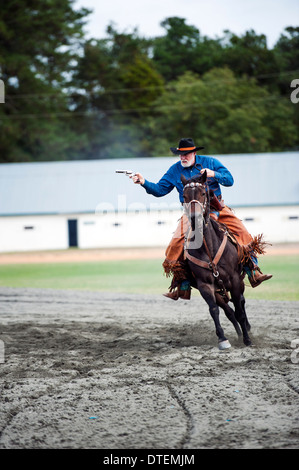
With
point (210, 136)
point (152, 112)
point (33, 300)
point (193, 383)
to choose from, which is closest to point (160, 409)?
point (193, 383)

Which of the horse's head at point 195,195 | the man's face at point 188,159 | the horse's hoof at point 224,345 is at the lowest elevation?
the horse's hoof at point 224,345

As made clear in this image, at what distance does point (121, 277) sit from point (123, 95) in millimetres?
38485

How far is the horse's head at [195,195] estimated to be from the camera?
7.20m

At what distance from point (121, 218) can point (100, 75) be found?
A: 23452mm

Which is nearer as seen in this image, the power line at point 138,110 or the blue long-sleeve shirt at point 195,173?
the blue long-sleeve shirt at point 195,173

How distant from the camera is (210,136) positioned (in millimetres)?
50062

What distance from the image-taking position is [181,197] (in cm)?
829

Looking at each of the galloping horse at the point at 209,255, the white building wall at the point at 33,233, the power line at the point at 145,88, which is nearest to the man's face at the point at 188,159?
the galloping horse at the point at 209,255

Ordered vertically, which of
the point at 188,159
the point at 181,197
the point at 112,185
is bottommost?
the point at 112,185

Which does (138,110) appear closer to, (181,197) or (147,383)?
(181,197)

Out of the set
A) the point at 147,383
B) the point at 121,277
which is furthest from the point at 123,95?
the point at 147,383

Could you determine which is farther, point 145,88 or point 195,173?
point 145,88

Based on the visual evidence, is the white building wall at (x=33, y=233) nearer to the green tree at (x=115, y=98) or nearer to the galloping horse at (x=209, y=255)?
the green tree at (x=115, y=98)
